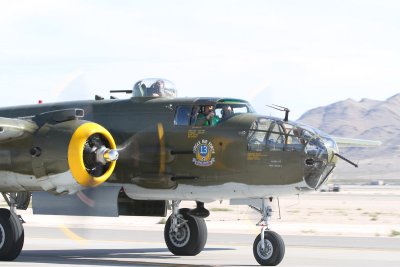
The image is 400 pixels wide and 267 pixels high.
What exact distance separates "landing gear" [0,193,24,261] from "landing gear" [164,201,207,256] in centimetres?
408

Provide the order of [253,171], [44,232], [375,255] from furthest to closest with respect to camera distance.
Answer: [44,232], [375,255], [253,171]

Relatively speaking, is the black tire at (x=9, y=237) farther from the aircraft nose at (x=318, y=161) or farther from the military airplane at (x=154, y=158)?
the aircraft nose at (x=318, y=161)

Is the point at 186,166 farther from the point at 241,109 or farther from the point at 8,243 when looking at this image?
the point at 8,243

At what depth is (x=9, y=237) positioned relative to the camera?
19.2 metres

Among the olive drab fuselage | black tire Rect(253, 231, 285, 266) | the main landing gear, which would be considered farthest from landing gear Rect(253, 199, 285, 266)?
the main landing gear

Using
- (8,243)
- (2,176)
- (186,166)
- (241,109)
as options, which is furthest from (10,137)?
(241,109)

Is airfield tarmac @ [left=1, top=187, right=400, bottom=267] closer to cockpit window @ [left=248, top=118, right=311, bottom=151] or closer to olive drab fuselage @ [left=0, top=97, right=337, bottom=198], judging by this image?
olive drab fuselage @ [left=0, top=97, right=337, bottom=198]

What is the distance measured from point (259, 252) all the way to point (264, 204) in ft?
3.80

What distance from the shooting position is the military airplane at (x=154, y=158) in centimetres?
1819

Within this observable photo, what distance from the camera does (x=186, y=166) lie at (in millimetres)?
19266

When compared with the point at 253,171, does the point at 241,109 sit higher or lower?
higher

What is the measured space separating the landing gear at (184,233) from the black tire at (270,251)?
3008 mm

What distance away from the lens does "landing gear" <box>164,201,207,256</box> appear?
2150 cm

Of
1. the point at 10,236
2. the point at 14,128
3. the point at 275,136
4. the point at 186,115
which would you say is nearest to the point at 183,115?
the point at 186,115
